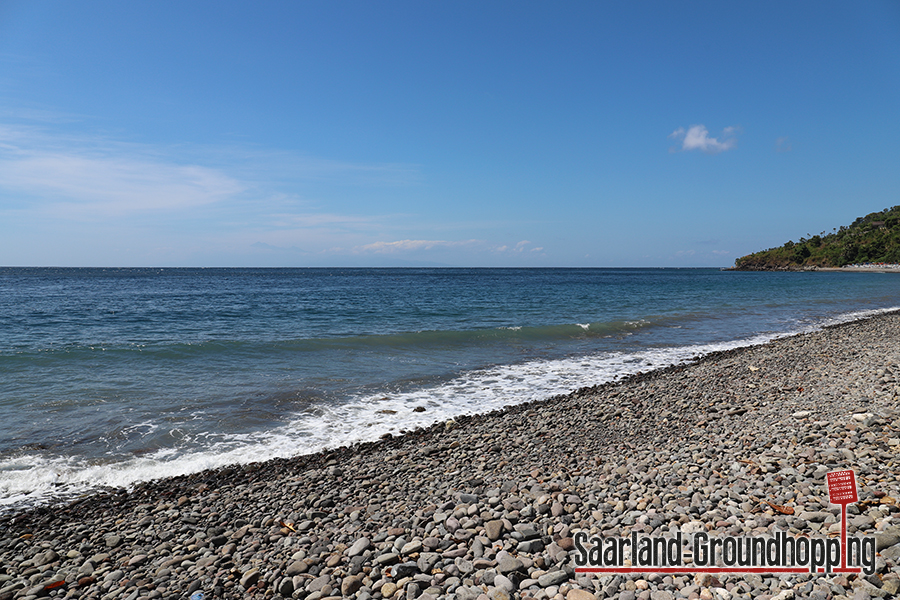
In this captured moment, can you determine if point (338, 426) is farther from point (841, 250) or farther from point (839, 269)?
point (841, 250)

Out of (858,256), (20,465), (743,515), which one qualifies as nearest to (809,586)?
(743,515)

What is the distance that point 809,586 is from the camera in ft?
11.8

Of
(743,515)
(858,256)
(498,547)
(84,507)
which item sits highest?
(858,256)

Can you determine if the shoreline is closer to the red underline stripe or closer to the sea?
the sea

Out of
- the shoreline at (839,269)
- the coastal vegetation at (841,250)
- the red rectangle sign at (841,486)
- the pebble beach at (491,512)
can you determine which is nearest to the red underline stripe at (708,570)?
the pebble beach at (491,512)

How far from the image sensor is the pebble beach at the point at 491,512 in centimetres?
434

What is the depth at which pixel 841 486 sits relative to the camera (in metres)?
3.78

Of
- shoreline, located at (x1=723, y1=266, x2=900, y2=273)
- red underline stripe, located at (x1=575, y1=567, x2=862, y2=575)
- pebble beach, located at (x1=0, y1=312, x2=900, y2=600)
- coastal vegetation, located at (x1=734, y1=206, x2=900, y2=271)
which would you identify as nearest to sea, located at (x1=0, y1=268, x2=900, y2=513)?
pebble beach, located at (x1=0, y1=312, x2=900, y2=600)

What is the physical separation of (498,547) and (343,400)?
28.1ft

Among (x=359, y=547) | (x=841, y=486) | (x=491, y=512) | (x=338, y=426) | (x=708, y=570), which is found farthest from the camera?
(x=338, y=426)

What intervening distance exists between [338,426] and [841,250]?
17653 cm

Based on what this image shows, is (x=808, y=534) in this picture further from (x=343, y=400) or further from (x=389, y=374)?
(x=389, y=374)

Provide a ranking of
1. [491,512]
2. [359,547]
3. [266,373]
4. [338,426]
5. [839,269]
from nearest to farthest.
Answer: [359,547] → [491,512] → [338,426] → [266,373] → [839,269]

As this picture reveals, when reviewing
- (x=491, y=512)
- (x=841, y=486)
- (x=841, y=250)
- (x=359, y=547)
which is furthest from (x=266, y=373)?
(x=841, y=250)
